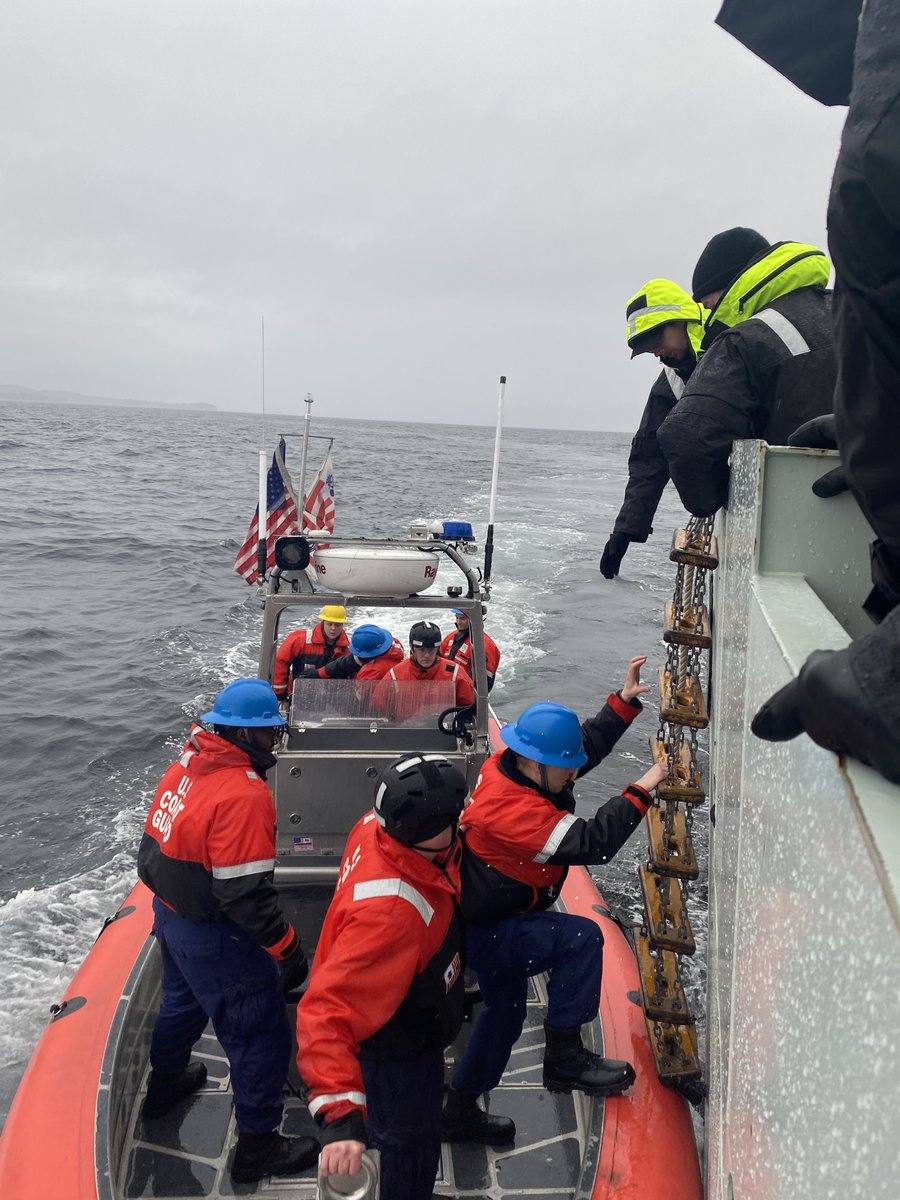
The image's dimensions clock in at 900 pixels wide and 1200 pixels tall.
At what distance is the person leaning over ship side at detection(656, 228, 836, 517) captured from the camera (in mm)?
2393

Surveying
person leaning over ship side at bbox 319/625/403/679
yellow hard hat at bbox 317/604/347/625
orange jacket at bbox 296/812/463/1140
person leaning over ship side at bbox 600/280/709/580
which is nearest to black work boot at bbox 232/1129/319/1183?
orange jacket at bbox 296/812/463/1140

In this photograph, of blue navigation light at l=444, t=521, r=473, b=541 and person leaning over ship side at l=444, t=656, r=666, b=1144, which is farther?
blue navigation light at l=444, t=521, r=473, b=541

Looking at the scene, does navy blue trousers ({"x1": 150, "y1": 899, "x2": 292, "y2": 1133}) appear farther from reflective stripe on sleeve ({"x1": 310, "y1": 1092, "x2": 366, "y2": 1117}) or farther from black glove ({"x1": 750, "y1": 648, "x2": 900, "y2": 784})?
black glove ({"x1": 750, "y1": 648, "x2": 900, "y2": 784})

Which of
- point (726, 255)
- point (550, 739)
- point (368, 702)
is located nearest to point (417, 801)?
point (550, 739)

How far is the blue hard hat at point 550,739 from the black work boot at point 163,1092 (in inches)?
81.5

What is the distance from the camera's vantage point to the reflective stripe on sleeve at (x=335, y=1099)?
2.10 metres

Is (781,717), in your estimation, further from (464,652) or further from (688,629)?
(464,652)

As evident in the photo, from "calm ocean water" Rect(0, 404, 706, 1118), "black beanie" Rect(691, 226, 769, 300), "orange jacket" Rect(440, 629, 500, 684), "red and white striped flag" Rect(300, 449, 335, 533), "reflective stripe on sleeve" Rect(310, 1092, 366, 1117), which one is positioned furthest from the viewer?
"red and white striped flag" Rect(300, 449, 335, 533)

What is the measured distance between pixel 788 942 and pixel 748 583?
1008 millimetres

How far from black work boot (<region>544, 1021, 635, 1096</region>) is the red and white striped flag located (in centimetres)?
477

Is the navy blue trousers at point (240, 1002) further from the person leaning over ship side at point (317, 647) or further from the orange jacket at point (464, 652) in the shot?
the person leaning over ship side at point (317, 647)

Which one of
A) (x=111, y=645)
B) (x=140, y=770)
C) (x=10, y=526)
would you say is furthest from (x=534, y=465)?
(x=140, y=770)

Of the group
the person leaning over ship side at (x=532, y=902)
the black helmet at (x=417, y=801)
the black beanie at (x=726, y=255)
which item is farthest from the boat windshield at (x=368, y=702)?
the black beanie at (x=726, y=255)

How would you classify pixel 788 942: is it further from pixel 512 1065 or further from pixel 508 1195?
pixel 512 1065
